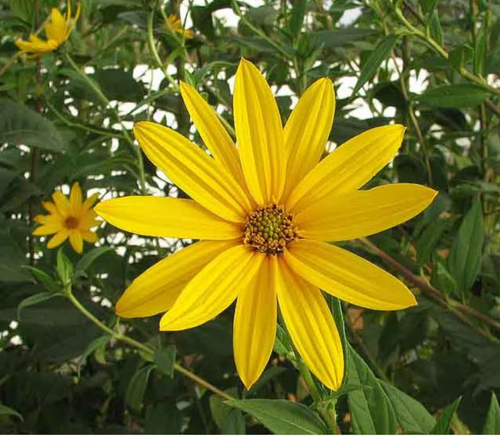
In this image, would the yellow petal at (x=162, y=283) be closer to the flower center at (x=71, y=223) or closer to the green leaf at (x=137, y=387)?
the green leaf at (x=137, y=387)

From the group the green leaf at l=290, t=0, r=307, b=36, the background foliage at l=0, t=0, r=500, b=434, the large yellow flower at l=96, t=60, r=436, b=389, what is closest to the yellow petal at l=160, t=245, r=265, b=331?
the large yellow flower at l=96, t=60, r=436, b=389

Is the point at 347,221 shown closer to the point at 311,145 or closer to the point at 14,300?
the point at 311,145

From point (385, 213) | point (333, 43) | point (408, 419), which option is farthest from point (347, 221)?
point (333, 43)

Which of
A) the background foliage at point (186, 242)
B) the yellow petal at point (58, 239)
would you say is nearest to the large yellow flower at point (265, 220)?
the background foliage at point (186, 242)

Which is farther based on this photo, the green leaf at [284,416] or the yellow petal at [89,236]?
the yellow petal at [89,236]

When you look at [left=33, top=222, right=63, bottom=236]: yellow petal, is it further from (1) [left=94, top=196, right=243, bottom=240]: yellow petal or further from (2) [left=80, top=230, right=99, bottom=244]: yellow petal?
(1) [left=94, top=196, right=243, bottom=240]: yellow petal

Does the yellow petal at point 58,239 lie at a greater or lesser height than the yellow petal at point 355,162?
lesser
